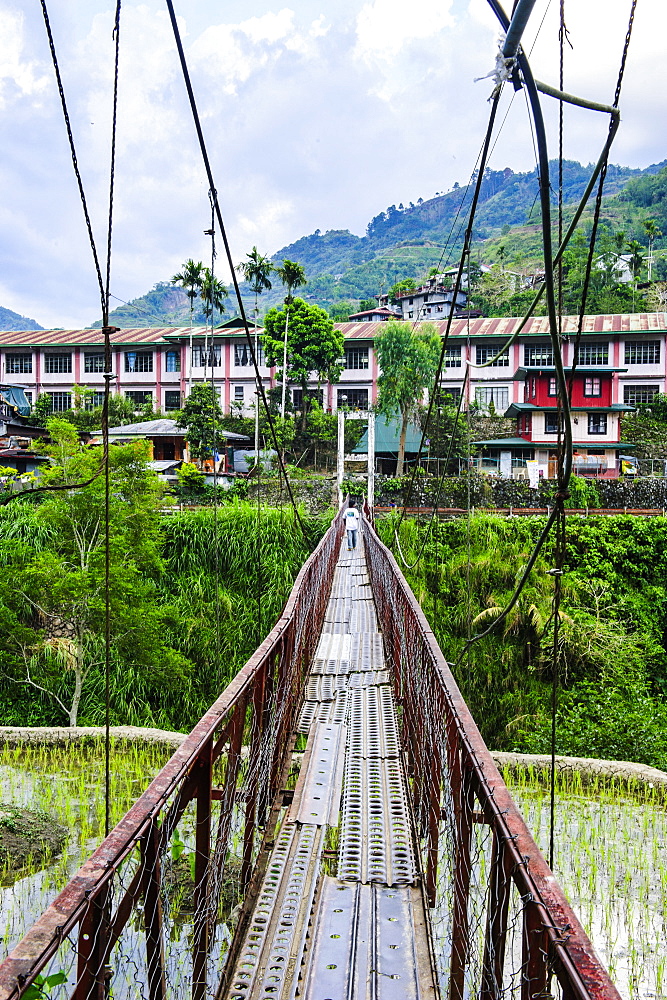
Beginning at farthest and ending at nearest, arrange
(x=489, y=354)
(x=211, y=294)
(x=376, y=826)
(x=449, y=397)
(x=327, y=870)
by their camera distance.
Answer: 1. (x=489, y=354)
2. (x=449, y=397)
3. (x=211, y=294)
4. (x=376, y=826)
5. (x=327, y=870)

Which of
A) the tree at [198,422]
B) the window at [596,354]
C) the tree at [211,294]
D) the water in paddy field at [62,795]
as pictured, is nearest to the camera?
the water in paddy field at [62,795]

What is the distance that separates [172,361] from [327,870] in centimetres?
2719

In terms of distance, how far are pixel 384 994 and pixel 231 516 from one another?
10187 mm

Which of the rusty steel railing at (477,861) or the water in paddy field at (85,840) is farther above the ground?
the rusty steel railing at (477,861)

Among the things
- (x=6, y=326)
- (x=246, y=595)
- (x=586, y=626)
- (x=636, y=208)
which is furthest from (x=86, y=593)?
(x=6, y=326)

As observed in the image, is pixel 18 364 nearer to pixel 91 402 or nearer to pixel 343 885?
pixel 91 402

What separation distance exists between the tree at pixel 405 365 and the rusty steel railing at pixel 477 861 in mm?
18725

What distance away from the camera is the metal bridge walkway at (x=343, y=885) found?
176cm

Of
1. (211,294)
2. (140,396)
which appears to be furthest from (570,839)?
(140,396)

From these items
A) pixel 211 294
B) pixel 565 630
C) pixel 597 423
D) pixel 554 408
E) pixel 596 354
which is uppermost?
pixel 596 354

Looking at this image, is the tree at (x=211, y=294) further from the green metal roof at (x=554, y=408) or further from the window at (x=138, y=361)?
the green metal roof at (x=554, y=408)

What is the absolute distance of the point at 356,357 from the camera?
27.6 meters

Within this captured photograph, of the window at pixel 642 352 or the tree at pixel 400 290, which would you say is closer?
the window at pixel 642 352

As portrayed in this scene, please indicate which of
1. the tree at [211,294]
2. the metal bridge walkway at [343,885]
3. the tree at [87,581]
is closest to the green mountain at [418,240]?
the tree at [211,294]
